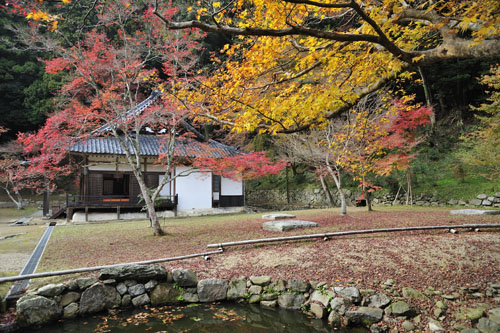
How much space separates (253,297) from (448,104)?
2005cm

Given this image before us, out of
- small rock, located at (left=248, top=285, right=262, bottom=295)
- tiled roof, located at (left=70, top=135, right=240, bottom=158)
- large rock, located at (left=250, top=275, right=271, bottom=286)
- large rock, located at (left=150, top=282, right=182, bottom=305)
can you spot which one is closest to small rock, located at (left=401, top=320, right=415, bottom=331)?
large rock, located at (left=250, top=275, right=271, bottom=286)

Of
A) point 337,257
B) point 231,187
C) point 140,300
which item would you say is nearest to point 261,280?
point 337,257

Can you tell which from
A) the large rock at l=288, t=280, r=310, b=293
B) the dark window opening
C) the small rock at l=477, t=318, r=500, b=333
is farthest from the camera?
the dark window opening

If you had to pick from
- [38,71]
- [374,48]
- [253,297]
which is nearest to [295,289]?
[253,297]

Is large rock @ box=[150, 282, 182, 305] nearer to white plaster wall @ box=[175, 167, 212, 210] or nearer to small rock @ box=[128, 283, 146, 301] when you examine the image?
small rock @ box=[128, 283, 146, 301]

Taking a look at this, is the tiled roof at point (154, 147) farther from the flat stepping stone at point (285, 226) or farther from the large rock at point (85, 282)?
the large rock at point (85, 282)

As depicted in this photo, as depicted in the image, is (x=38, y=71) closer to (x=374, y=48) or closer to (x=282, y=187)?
(x=282, y=187)

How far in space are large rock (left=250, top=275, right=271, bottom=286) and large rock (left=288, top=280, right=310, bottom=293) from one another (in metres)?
0.40

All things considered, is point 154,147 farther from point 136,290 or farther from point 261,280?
point 261,280

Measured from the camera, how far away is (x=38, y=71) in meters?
22.5

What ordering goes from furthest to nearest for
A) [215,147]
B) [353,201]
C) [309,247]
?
[353,201] < [215,147] < [309,247]

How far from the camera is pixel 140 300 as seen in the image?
15.8 ft

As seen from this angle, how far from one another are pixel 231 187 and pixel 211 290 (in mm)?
11865

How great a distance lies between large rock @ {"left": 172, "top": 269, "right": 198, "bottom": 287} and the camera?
505 centimetres
